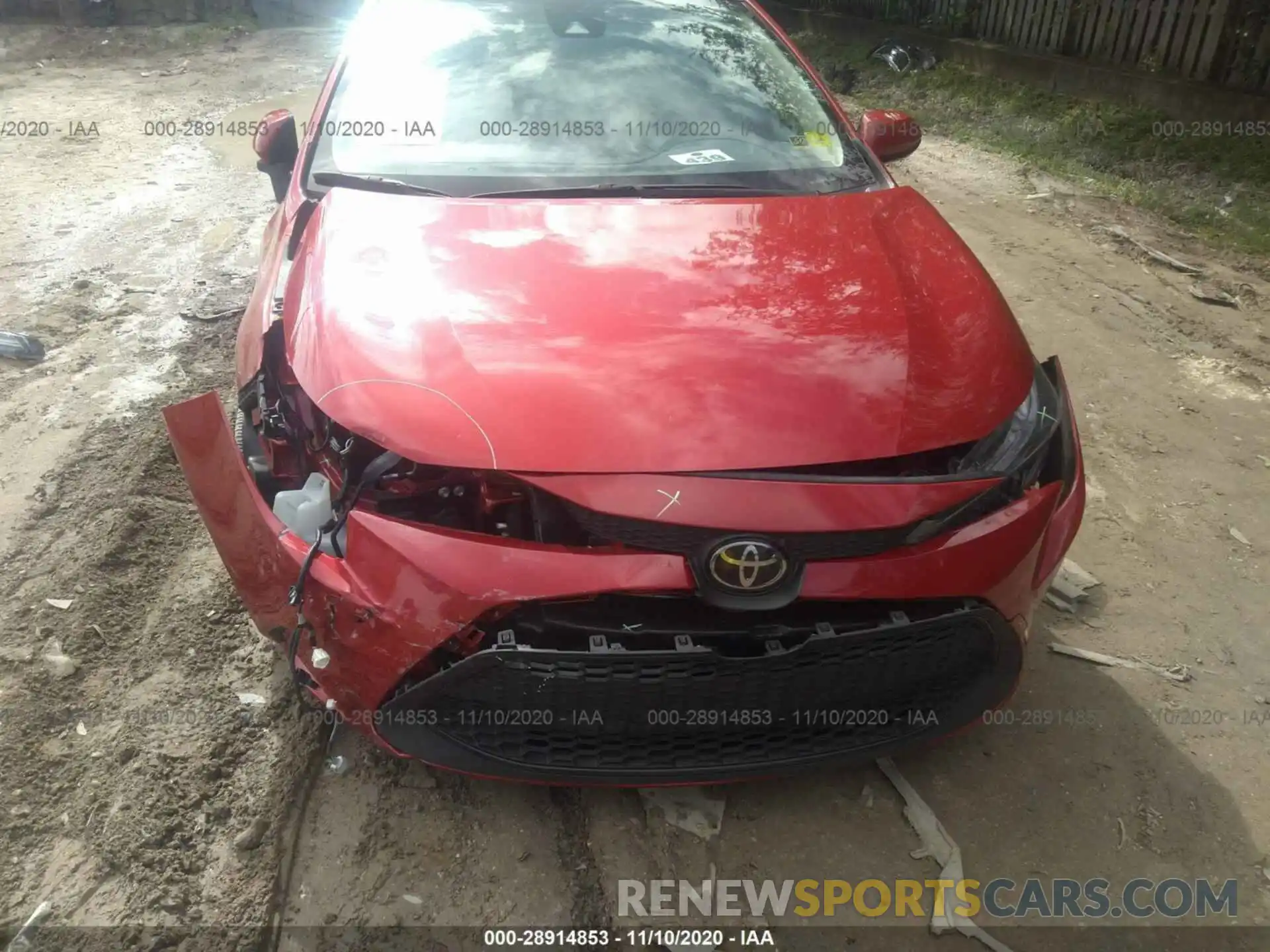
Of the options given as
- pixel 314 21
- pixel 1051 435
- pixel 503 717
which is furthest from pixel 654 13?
pixel 314 21

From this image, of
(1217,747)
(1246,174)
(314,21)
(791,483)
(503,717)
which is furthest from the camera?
(314,21)

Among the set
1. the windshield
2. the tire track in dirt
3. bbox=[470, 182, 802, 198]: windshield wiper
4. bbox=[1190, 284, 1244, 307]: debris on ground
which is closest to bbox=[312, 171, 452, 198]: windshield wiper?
the windshield

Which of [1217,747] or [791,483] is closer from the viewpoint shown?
[791,483]

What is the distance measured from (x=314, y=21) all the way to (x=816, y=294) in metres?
13.9

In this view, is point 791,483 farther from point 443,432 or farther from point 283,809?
point 283,809

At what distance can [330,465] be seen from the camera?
198cm

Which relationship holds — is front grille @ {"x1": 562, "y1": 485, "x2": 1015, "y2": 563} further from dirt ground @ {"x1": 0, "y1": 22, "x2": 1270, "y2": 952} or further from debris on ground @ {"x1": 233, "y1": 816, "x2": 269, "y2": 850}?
debris on ground @ {"x1": 233, "y1": 816, "x2": 269, "y2": 850}

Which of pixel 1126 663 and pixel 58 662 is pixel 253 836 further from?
pixel 1126 663

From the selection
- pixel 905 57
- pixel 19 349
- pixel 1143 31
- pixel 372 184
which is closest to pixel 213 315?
pixel 19 349

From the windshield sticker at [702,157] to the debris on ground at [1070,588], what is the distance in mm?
Answer: 1628

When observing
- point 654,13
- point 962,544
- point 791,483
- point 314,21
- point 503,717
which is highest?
point 654,13

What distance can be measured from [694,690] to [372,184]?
1.69 meters

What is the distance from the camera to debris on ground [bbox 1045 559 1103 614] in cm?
286

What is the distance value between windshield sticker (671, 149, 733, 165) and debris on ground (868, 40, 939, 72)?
869 centimetres
